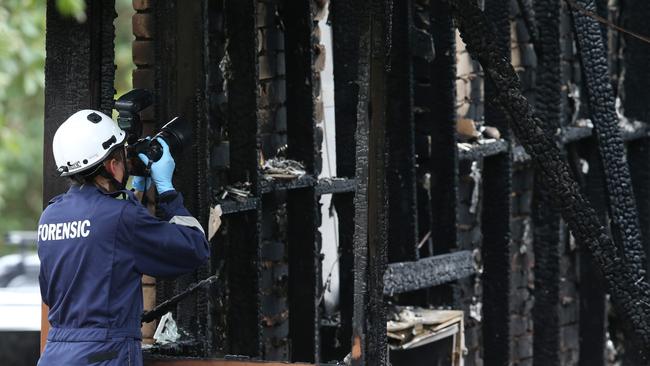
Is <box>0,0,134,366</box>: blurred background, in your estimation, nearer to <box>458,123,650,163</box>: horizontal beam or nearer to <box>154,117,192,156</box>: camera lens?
<box>154,117,192,156</box>: camera lens

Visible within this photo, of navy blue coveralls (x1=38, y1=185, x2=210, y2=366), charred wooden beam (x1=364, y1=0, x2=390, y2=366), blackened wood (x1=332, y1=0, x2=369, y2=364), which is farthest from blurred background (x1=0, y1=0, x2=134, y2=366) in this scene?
blackened wood (x1=332, y1=0, x2=369, y2=364)

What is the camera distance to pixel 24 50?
8.13 meters

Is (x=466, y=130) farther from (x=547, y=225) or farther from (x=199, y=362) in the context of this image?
(x=199, y=362)

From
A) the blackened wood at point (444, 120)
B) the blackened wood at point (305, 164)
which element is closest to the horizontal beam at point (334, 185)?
the blackened wood at point (305, 164)

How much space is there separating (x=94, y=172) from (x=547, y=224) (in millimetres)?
4478

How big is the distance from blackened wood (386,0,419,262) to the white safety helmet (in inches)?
94.4

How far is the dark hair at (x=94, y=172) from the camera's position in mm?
4797

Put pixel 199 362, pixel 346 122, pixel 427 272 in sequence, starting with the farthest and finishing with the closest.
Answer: pixel 427 272 → pixel 346 122 → pixel 199 362

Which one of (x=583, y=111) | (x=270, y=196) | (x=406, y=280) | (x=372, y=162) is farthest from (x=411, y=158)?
(x=583, y=111)

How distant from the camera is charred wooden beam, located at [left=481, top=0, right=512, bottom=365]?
813cm

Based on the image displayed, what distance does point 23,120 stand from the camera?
16.3 metres

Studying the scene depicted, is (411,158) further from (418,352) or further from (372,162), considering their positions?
(372,162)

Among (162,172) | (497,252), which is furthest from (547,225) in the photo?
(162,172)

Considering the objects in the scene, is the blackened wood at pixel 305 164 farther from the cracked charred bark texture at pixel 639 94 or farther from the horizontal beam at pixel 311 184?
the cracked charred bark texture at pixel 639 94
